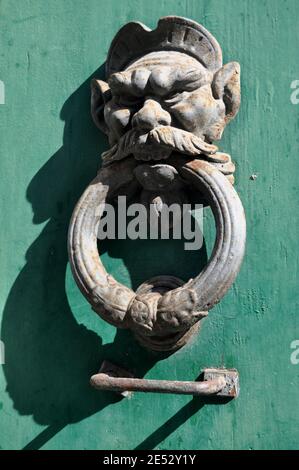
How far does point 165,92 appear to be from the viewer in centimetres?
137

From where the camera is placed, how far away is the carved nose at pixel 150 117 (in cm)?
135

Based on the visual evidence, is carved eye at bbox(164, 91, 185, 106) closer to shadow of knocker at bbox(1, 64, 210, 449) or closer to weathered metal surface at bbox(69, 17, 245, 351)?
weathered metal surface at bbox(69, 17, 245, 351)

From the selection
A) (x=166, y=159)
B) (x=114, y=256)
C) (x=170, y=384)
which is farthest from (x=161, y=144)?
(x=170, y=384)

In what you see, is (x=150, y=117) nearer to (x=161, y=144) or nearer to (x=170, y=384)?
(x=161, y=144)

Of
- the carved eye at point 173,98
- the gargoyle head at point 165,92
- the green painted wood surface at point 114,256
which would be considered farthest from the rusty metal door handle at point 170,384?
the carved eye at point 173,98

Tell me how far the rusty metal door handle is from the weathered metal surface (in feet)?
0.27

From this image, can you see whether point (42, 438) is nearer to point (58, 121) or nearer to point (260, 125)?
point (58, 121)

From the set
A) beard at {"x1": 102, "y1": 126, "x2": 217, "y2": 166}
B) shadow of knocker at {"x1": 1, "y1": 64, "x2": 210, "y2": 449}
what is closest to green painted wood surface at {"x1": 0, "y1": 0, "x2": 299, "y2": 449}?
shadow of knocker at {"x1": 1, "y1": 64, "x2": 210, "y2": 449}

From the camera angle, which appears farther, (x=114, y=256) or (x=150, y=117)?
(x=114, y=256)

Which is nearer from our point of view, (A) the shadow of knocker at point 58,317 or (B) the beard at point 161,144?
(B) the beard at point 161,144

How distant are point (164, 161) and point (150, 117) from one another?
0.28ft

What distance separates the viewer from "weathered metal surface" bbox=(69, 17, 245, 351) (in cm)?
131

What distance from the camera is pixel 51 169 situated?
1562 mm

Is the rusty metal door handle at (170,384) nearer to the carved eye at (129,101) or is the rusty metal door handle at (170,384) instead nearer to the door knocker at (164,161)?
the door knocker at (164,161)
